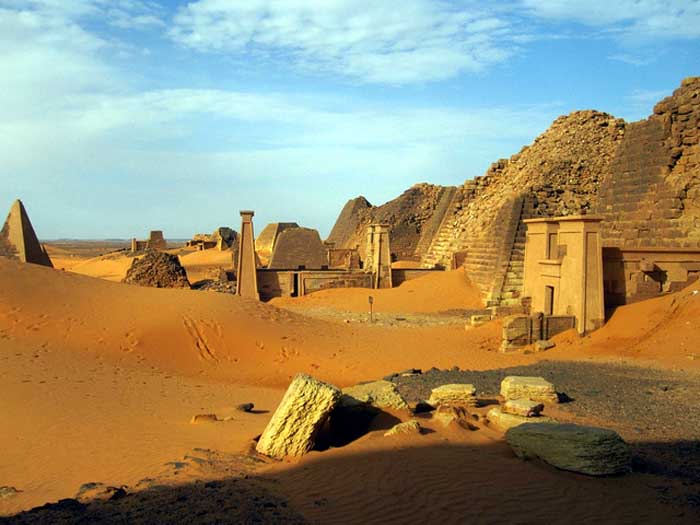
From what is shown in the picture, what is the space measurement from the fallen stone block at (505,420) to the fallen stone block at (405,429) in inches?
38.1

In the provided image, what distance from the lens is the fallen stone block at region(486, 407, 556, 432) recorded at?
6.39 m

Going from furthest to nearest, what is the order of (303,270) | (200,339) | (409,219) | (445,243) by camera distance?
(409,219) < (445,243) < (303,270) < (200,339)

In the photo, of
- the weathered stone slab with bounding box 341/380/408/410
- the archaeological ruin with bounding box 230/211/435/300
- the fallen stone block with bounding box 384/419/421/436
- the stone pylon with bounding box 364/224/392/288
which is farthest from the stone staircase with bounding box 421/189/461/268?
the fallen stone block with bounding box 384/419/421/436

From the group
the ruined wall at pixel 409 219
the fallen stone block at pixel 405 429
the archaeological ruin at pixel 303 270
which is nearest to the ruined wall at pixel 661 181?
the archaeological ruin at pixel 303 270

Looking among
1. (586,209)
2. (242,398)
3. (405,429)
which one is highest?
(586,209)

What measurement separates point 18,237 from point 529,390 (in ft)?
59.9

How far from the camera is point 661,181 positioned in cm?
1494

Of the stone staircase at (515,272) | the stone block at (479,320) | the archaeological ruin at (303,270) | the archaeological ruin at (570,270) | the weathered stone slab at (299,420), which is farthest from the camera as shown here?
the archaeological ruin at (303,270)

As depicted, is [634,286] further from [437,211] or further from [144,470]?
[437,211]

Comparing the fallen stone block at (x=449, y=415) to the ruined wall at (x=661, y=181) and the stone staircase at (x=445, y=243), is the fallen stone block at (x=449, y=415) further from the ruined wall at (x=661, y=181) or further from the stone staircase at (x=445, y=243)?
the stone staircase at (x=445, y=243)

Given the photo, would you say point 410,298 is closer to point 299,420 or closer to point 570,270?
point 570,270

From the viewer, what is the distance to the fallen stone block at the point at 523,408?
22.0 ft

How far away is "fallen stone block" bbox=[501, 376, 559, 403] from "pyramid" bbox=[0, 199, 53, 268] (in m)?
17.4

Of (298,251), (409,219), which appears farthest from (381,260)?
(409,219)
